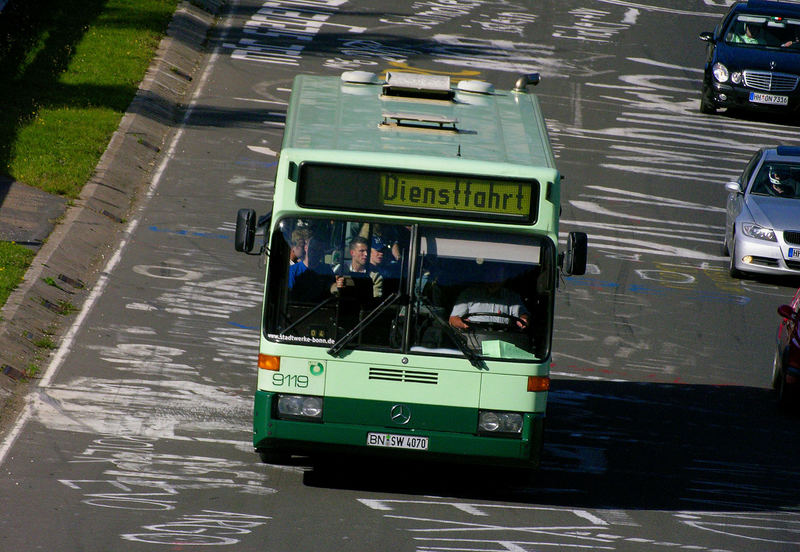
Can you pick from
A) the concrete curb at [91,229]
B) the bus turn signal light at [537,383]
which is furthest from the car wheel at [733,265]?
the bus turn signal light at [537,383]

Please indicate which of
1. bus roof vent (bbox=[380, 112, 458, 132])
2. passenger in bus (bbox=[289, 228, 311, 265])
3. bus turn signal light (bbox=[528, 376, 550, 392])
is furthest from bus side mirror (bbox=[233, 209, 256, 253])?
bus turn signal light (bbox=[528, 376, 550, 392])

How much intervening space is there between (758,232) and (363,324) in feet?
35.6

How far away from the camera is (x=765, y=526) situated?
34.4 feet

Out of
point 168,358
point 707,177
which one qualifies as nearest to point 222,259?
point 168,358

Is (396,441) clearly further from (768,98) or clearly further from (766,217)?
(768,98)

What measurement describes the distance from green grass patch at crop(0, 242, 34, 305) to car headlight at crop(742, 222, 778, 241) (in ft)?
32.5

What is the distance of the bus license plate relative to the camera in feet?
33.1

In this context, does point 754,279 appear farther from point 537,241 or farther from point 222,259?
point 537,241

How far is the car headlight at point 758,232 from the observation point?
760 inches

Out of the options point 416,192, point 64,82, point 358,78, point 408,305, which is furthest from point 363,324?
point 64,82

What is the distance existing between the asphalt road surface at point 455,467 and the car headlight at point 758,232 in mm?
692

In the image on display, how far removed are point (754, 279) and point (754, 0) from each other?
12.4 meters

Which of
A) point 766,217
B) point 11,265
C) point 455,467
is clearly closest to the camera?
point 455,467

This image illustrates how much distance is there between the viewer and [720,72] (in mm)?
27938
